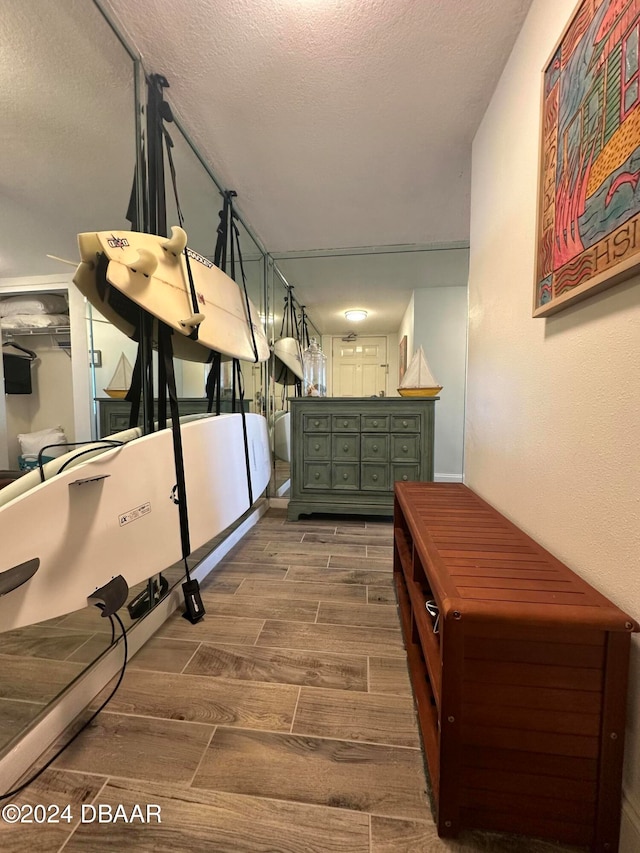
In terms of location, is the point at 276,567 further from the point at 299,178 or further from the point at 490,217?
Answer: the point at 299,178

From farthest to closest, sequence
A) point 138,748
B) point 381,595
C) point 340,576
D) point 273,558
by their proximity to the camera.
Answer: point 273,558 → point 340,576 → point 381,595 → point 138,748

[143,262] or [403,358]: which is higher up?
[403,358]

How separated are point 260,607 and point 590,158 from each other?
6.14 ft

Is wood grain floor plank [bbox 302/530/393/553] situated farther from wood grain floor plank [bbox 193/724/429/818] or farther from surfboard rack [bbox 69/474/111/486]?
surfboard rack [bbox 69/474/111/486]

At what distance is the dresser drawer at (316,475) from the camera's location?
2.78m

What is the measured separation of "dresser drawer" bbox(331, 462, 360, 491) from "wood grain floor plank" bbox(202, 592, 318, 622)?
123 centimetres

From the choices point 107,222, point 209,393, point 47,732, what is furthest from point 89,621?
point 107,222

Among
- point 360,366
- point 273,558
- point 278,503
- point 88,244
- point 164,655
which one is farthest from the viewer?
point 360,366

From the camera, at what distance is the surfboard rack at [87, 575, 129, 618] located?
0.94m

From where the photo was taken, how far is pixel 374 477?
2.72 m

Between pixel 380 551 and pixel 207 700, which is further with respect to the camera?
pixel 380 551

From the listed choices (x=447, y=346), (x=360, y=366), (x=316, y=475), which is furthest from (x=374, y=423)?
(x=360, y=366)

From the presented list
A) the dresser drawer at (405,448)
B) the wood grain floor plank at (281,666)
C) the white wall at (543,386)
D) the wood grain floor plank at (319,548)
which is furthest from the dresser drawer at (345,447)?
the wood grain floor plank at (281,666)

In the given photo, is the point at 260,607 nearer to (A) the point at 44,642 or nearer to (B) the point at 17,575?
(A) the point at 44,642
